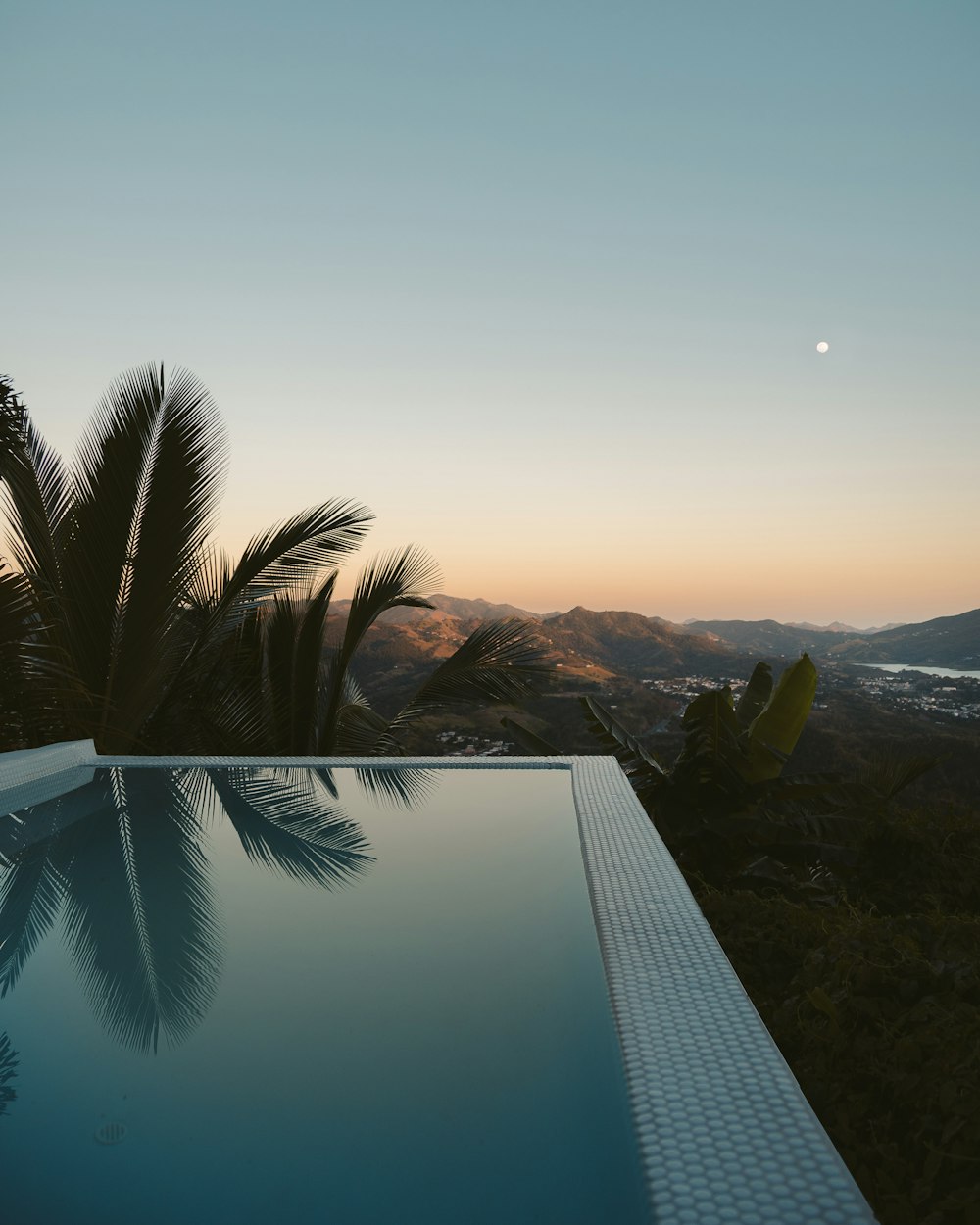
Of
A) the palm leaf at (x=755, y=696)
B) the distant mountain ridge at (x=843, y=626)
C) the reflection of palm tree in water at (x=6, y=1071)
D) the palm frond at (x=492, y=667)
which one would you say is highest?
the distant mountain ridge at (x=843, y=626)

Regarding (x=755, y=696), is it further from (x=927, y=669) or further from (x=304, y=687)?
(x=927, y=669)

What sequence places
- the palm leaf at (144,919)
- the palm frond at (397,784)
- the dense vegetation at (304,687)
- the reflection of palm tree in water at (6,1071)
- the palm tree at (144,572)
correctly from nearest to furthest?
the reflection of palm tree in water at (6,1071), the palm leaf at (144,919), the palm frond at (397,784), the dense vegetation at (304,687), the palm tree at (144,572)

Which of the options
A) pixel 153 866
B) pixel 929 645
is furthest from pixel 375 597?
pixel 929 645

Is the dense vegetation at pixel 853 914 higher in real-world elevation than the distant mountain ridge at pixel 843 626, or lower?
lower

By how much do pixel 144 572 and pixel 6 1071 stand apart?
134 inches

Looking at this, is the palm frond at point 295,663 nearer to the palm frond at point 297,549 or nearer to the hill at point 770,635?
the palm frond at point 297,549

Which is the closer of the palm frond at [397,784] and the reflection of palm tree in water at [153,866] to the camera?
the reflection of palm tree in water at [153,866]

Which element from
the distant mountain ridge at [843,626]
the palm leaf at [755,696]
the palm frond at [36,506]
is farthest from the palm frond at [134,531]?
the distant mountain ridge at [843,626]

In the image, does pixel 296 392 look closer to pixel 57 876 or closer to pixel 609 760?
pixel 609 760

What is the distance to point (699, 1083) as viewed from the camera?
103 cm

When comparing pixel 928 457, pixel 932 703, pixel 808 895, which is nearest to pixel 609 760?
pixel 808 895

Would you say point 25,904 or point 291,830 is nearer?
point 25,904

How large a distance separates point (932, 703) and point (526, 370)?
8843 mm

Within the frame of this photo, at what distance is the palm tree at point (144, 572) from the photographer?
4.31 meters
